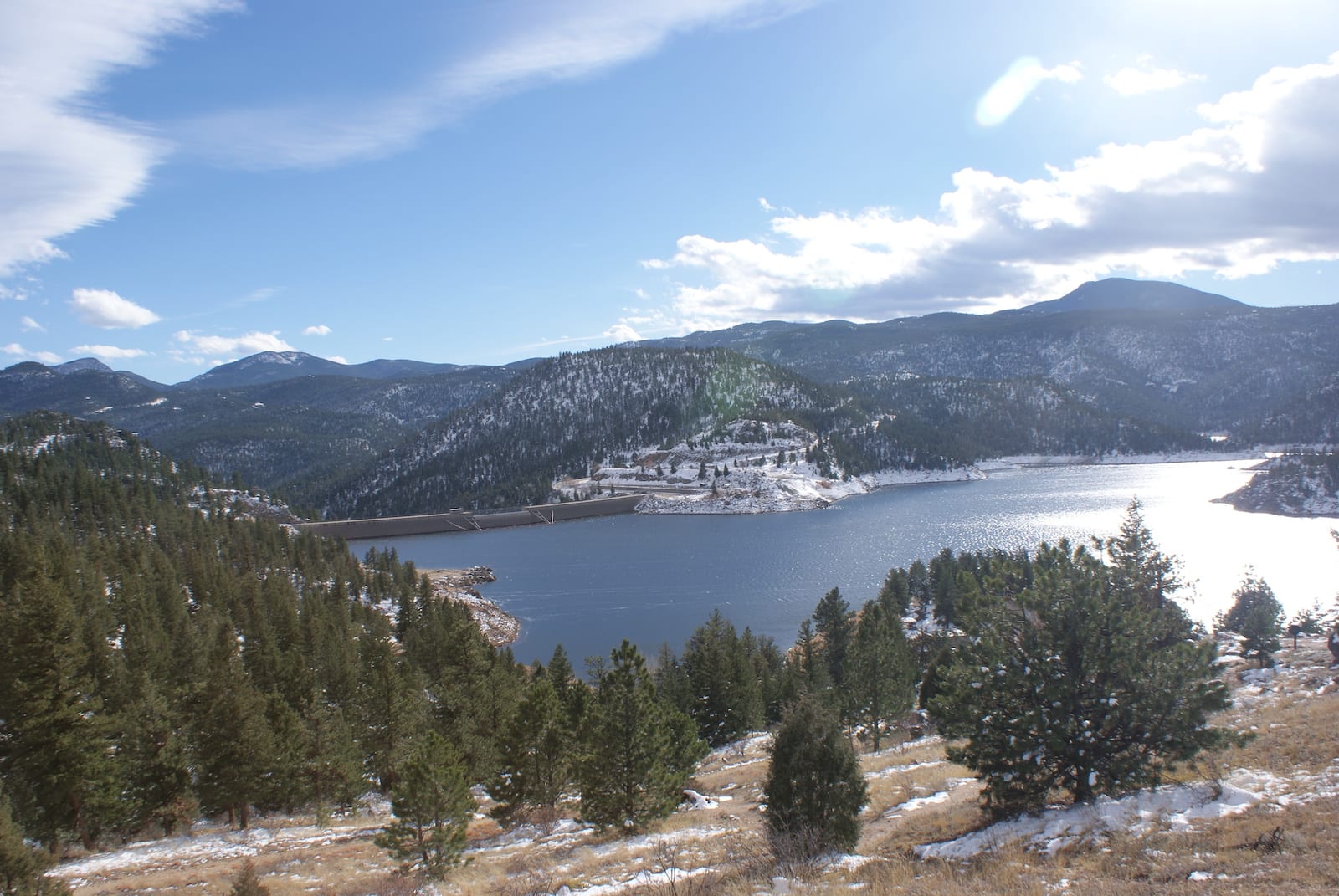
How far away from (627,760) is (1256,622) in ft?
Answer: 169

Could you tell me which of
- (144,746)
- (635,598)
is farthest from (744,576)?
(144,746)

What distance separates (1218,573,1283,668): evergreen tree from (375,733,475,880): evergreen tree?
142ft

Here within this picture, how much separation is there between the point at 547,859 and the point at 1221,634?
5987 centimetres

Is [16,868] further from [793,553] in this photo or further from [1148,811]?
[793,553]

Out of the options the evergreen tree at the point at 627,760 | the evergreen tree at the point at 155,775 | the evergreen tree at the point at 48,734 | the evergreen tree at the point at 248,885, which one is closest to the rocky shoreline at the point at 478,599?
the evergreen tree at the point at 155,775

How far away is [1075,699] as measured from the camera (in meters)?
16.7

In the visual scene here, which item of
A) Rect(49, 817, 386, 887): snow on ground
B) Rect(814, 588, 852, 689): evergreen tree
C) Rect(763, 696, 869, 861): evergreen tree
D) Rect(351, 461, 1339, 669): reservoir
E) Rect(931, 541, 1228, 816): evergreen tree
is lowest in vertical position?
Rect(351, 461, 1339, 669): reservoir

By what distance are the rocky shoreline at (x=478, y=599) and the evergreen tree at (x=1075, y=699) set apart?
187 feet

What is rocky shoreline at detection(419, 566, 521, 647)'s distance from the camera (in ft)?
289

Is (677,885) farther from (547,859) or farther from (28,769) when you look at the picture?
(28,769)

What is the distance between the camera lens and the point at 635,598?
10469cm

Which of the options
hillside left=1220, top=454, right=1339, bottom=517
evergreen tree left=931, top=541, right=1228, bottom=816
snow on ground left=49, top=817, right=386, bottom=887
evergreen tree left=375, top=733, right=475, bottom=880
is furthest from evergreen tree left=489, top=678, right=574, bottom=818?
hillside left=1220, top=454, right=1339, bottom=517

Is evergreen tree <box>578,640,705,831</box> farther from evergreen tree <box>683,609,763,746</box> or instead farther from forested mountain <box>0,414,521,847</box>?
evergreen tree <box>683,609,763,746</box>

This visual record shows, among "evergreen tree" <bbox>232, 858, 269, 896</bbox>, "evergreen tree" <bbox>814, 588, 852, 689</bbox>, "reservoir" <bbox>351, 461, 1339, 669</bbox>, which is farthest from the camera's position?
"reservoir" <bbox>351, 461, 1339, 669</bbox>
